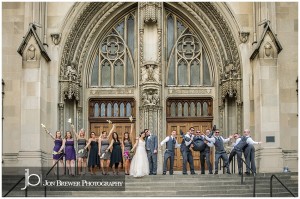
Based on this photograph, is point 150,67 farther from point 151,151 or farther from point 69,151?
point 69,151

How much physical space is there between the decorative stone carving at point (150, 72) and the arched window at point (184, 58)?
2.47 ft

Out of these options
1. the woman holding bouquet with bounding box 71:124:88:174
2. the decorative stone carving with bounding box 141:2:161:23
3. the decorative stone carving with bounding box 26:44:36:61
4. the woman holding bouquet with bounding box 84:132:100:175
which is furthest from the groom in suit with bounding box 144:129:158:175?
the decorative stone carving with bounding box 141:2:161:23

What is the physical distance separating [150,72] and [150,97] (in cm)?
96

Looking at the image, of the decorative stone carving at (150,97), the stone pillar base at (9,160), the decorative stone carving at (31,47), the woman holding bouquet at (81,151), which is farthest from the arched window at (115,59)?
the woman holding bouquet at (81,151)

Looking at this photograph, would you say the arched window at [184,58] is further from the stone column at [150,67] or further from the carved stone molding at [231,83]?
the carved stone molding at [231,83]

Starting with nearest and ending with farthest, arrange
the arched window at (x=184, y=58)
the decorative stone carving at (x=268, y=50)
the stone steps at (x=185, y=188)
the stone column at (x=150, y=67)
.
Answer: the stone steps at (x=185, y=188) → the decorative stone carving at (x=268, y=50) → the stone column at (x=150, y=67) → the arched window at (x=184, y=58)

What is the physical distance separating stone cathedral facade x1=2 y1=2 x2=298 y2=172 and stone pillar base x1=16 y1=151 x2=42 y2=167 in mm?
35

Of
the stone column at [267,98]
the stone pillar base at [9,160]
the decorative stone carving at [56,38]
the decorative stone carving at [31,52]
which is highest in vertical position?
the decorative stone carving at [56,38]

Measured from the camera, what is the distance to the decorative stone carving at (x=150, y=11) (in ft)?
82.7

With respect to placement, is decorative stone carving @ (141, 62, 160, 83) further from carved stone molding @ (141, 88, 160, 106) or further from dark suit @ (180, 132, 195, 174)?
dark suit @ (180, 132, 195, 174)

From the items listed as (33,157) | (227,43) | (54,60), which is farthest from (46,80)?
(227,43)

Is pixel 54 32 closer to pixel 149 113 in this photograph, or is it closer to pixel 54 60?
pixel 54 60

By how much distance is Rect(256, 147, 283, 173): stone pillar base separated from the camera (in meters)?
22.6

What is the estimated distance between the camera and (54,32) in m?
24.9
